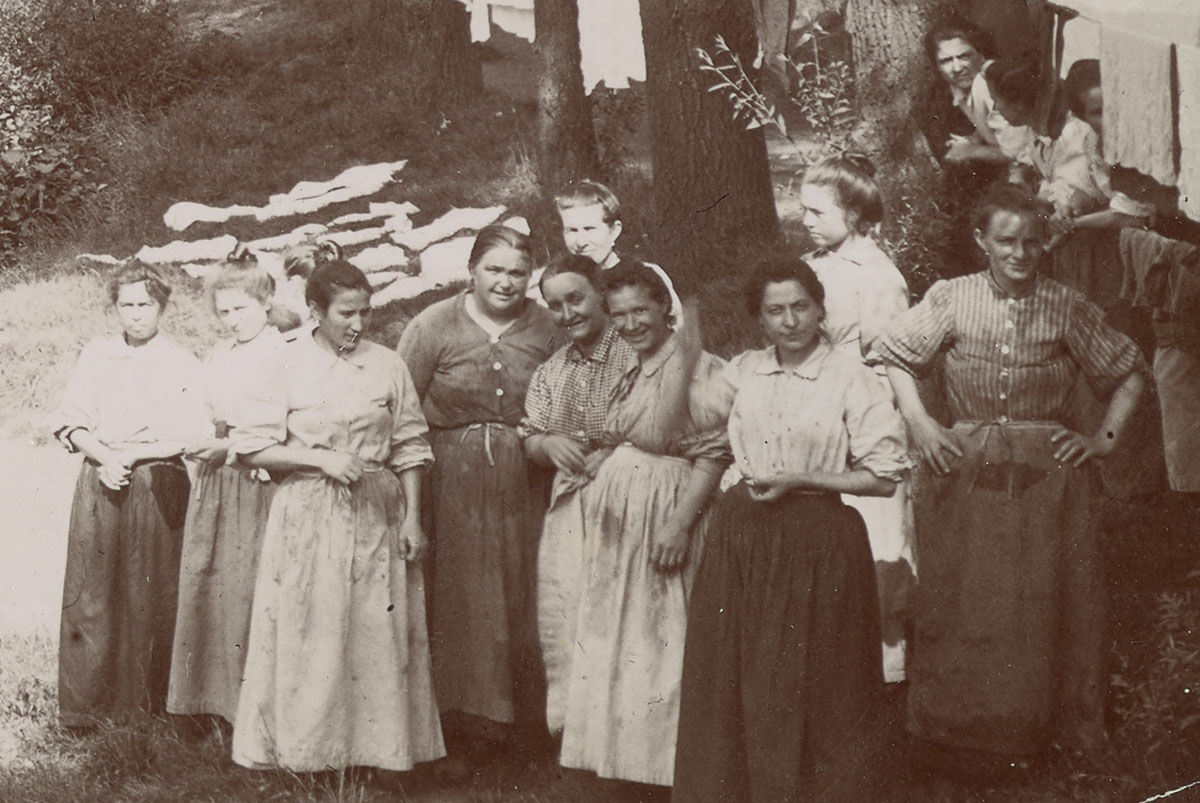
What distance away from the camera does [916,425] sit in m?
3.93

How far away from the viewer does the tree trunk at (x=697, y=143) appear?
4.53 m

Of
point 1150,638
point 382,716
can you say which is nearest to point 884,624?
point 1150,638

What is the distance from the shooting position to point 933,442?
12.9 ft

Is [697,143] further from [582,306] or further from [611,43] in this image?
[582,306]

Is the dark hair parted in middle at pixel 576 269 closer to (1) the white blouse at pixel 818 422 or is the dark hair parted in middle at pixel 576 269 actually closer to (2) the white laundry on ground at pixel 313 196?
(1) the white blouse at pixel 818 422

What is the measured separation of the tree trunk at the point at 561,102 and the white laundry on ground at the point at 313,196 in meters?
0.47

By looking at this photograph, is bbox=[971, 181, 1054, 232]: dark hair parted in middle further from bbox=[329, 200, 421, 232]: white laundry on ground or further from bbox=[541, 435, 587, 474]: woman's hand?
bbox=[329, 200, 421, 232]: white laundry on ground

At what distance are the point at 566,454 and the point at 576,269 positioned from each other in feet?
1.58

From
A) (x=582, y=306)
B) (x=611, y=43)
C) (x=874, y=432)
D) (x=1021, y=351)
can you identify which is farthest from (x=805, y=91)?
(x=874, y=432)

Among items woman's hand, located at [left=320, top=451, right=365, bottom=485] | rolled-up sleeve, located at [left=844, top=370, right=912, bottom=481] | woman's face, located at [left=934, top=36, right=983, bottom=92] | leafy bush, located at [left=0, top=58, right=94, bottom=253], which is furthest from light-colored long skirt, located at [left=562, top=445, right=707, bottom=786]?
leafy bush, located at [left=0, top=58, right=94, bottom=253]

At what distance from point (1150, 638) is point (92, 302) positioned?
10.1 feet

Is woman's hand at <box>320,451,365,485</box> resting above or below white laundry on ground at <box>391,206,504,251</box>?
below

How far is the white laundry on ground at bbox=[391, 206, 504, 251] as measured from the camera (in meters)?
4.73

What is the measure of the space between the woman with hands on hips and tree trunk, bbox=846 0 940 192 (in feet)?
4.64
